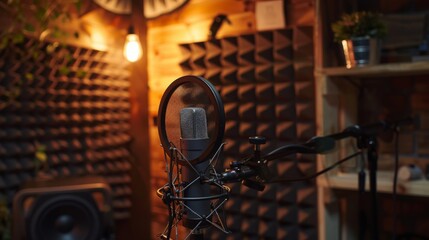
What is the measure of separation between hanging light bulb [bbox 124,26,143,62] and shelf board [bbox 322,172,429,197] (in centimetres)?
161

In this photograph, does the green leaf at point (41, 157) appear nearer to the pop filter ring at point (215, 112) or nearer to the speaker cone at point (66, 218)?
the speaker cone at point (66, 218)

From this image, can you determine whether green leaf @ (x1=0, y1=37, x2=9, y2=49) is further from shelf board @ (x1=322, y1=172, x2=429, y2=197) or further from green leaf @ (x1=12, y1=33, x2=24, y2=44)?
shelf board @ (x1=322, y1=172, x2=429, y2=197)

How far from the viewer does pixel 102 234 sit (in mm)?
2248

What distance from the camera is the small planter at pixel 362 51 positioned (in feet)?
6.22

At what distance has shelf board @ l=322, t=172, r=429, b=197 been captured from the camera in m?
1.80

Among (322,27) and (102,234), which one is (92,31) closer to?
(102,234)

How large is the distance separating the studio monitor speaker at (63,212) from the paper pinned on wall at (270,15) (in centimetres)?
122

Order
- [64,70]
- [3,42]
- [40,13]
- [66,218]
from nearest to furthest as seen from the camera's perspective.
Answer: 1. [66,218]
2. [3,42]
3. [40,13]
4. [64,70]

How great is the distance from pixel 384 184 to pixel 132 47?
6.04 feet

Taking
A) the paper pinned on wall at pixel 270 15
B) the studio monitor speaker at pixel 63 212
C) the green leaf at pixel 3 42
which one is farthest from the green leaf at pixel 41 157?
the paper pinned on wall at pixel 270 15

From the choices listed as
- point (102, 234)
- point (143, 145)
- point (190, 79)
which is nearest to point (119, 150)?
point (143, 145)

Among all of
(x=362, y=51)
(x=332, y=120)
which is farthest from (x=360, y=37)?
(x=332, y=120)

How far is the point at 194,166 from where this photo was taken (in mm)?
782

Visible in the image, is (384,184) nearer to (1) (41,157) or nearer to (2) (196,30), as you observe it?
(2) (196,30)
